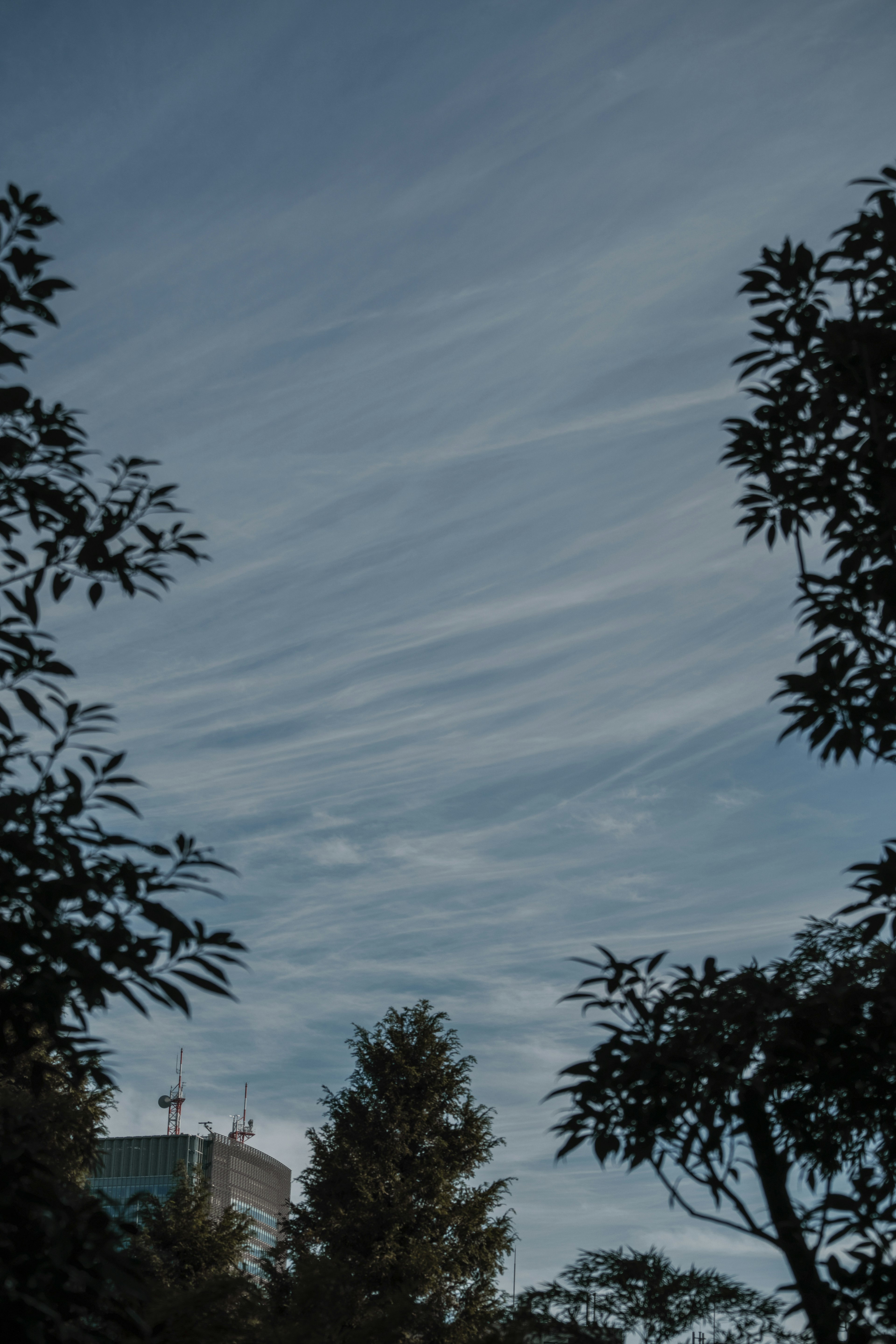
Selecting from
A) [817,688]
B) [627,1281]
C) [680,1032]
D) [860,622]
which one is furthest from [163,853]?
[627,1281]

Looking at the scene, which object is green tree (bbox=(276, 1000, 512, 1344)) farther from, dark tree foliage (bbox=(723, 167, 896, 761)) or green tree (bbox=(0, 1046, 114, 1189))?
dark tree foliage (bbox=(723, 167, 896, 761))

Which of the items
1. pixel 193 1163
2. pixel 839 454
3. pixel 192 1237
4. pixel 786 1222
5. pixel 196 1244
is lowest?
pixel 193 1163

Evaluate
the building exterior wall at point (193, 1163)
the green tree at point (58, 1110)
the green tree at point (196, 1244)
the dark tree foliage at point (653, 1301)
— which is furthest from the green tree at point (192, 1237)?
the building exterior wall at point (193, 1163)

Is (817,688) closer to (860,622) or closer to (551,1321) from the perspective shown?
(860,622)

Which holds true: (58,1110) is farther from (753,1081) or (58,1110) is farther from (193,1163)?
(193,1163)

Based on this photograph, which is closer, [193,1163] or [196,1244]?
[196,1244]

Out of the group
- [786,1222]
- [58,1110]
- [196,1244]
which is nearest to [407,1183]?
[196,1244]

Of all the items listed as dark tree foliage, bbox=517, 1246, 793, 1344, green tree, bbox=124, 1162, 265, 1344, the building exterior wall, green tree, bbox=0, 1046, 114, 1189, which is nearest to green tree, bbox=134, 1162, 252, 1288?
green tree, bbox=124, 1162, 265, 1344

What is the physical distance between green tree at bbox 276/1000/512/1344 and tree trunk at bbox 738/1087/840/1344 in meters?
13.3

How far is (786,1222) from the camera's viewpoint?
14.8 feet

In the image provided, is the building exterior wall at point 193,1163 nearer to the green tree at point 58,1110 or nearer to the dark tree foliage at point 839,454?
the green tree at point 58,1110

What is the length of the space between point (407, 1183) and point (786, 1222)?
15.9 m

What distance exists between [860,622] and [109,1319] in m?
4.18

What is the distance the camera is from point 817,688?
4.68 meters
